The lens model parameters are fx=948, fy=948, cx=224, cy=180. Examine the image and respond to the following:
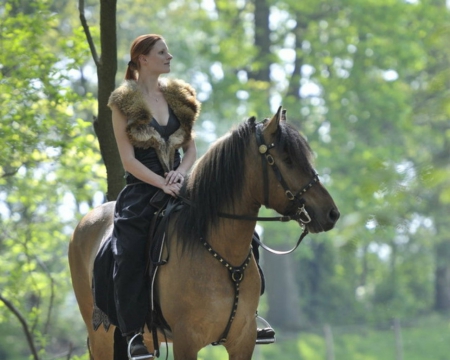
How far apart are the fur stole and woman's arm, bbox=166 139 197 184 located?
0.20 feet

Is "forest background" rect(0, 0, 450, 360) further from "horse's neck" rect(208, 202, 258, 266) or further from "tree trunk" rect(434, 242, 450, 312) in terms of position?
"horse's neck" rect(208, 202, 258, 266)

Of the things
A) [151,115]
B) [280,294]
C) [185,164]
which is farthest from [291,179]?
[280,294]

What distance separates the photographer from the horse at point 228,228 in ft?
18.9

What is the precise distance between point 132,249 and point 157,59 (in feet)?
4.33

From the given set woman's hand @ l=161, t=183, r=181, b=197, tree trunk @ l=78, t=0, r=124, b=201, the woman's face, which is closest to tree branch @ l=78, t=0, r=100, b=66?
tree trunk @ l=78, t=0, r=124, b=201

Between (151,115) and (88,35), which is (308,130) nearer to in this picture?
(88,35)

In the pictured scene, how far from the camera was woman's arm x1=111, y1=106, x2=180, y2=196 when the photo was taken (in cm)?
622

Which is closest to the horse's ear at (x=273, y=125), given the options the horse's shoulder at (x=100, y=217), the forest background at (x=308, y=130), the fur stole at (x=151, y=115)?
the fur stole at (x=151, y=115)

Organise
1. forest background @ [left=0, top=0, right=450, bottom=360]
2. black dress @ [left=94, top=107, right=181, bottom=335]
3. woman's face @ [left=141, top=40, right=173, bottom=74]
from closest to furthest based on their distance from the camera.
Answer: black dress @ [left=94, top=107, right=181, bottom=335], woman's face @ [left=141, top=40, right=173, bottom=74], forest background @ [left=0, top=0, right=450, bottom=360]

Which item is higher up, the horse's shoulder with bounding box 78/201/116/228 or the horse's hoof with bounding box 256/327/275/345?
the horse's shoulder with bounding box 78/201/116/228

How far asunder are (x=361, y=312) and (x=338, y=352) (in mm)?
12142

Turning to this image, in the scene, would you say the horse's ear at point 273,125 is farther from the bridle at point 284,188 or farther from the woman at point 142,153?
the woman at point 142,153

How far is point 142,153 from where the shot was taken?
21.2 ft

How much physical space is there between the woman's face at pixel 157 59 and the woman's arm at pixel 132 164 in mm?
383
